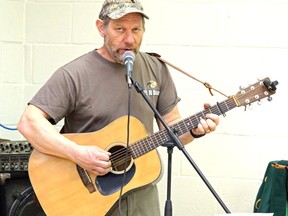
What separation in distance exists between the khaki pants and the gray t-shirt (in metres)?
0.25

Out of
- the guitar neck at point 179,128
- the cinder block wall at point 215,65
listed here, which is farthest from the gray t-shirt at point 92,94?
the cinder block wall at point 215,65

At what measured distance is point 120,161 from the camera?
1.87 metres

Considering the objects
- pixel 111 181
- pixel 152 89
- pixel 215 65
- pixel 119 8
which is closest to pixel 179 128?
pixel 152 89

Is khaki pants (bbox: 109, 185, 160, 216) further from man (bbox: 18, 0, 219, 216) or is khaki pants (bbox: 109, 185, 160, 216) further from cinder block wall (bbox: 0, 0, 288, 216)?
cinder block wall (bbox: 0, 0, 288, 216)

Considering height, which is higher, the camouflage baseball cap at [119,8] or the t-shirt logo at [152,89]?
the camouflage baseball cap at [119,8]

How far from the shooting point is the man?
182cm

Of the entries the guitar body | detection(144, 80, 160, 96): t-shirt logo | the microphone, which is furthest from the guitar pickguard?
the microphone

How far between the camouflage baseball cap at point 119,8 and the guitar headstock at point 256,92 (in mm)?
507

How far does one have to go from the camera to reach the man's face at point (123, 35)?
1851mm

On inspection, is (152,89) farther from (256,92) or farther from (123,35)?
(256,92)

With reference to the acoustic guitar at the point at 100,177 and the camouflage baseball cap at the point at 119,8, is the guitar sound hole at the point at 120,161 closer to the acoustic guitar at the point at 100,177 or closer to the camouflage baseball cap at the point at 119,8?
the acoustic guitar at the point at 100,177

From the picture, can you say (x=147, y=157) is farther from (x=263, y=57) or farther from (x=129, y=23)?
(x=263, y=57)

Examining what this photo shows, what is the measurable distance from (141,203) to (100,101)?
0.44 m

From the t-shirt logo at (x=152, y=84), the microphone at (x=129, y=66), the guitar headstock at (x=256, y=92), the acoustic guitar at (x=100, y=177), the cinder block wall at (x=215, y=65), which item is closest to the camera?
the microphone at (x=129, y=66)
